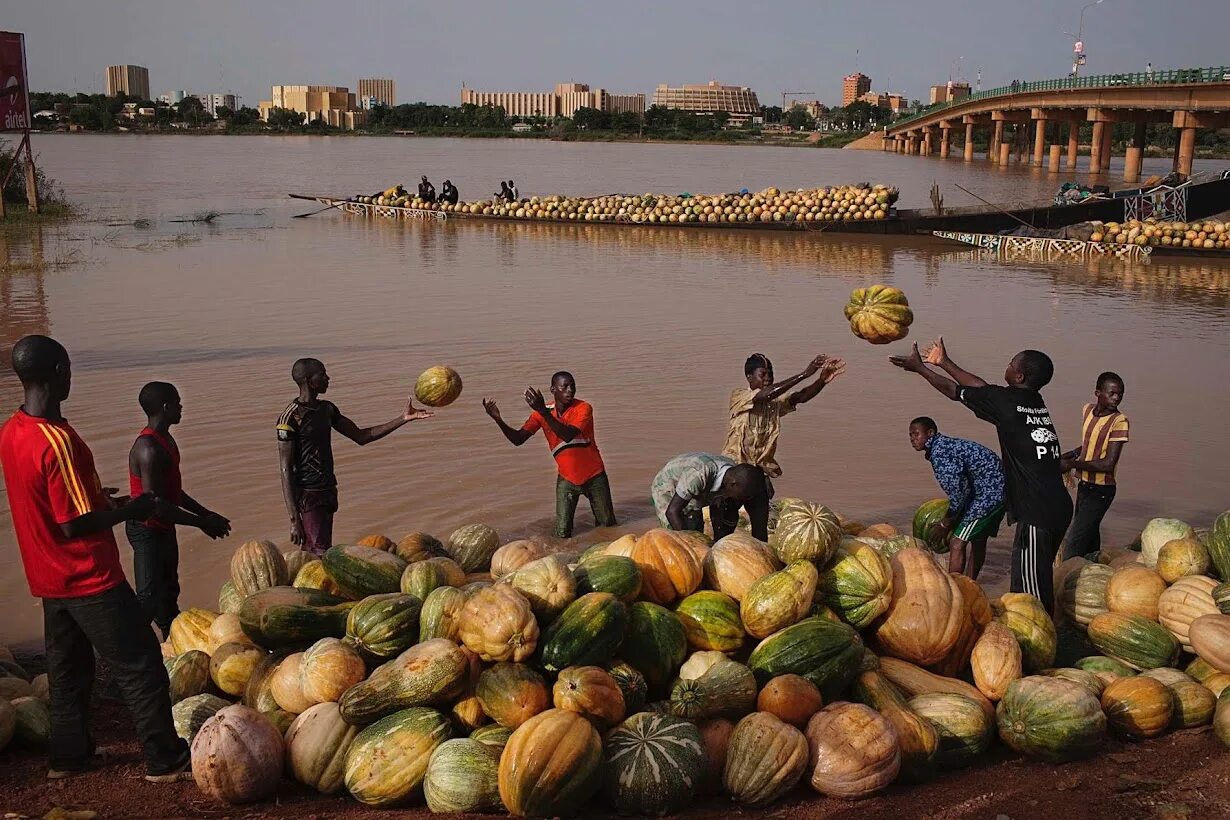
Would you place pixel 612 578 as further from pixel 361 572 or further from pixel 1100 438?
pixel 1100 438

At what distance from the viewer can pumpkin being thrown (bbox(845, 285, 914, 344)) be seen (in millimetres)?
7871

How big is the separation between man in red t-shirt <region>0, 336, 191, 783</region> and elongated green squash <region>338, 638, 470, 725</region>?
0.83 metres

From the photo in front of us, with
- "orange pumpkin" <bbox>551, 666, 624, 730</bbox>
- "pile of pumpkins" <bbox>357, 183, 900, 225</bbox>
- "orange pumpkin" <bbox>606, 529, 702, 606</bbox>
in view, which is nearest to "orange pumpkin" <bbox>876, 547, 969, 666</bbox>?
"orange pumpkin" <bbox>606, 529, 702, 606</bbox>

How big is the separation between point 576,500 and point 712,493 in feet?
6.85

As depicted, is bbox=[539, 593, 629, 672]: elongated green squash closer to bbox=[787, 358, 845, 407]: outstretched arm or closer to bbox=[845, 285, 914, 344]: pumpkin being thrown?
bbox=[787, 358, 845, 407]: outstretched arm

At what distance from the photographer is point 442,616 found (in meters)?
5.00

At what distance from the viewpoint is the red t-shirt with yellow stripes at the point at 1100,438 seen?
24.7 ft

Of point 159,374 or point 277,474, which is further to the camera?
point 159,374

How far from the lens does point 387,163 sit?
242 ft

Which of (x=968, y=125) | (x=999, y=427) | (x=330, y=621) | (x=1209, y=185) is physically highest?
(x=968, y=125)

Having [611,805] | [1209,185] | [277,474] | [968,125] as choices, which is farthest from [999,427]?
[968,125]

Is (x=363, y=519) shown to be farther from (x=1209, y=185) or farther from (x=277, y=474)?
(x=1209, y=185)

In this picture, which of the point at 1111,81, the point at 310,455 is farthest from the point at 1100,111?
the point at 310,455

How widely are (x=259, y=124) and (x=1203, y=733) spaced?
155 meters
